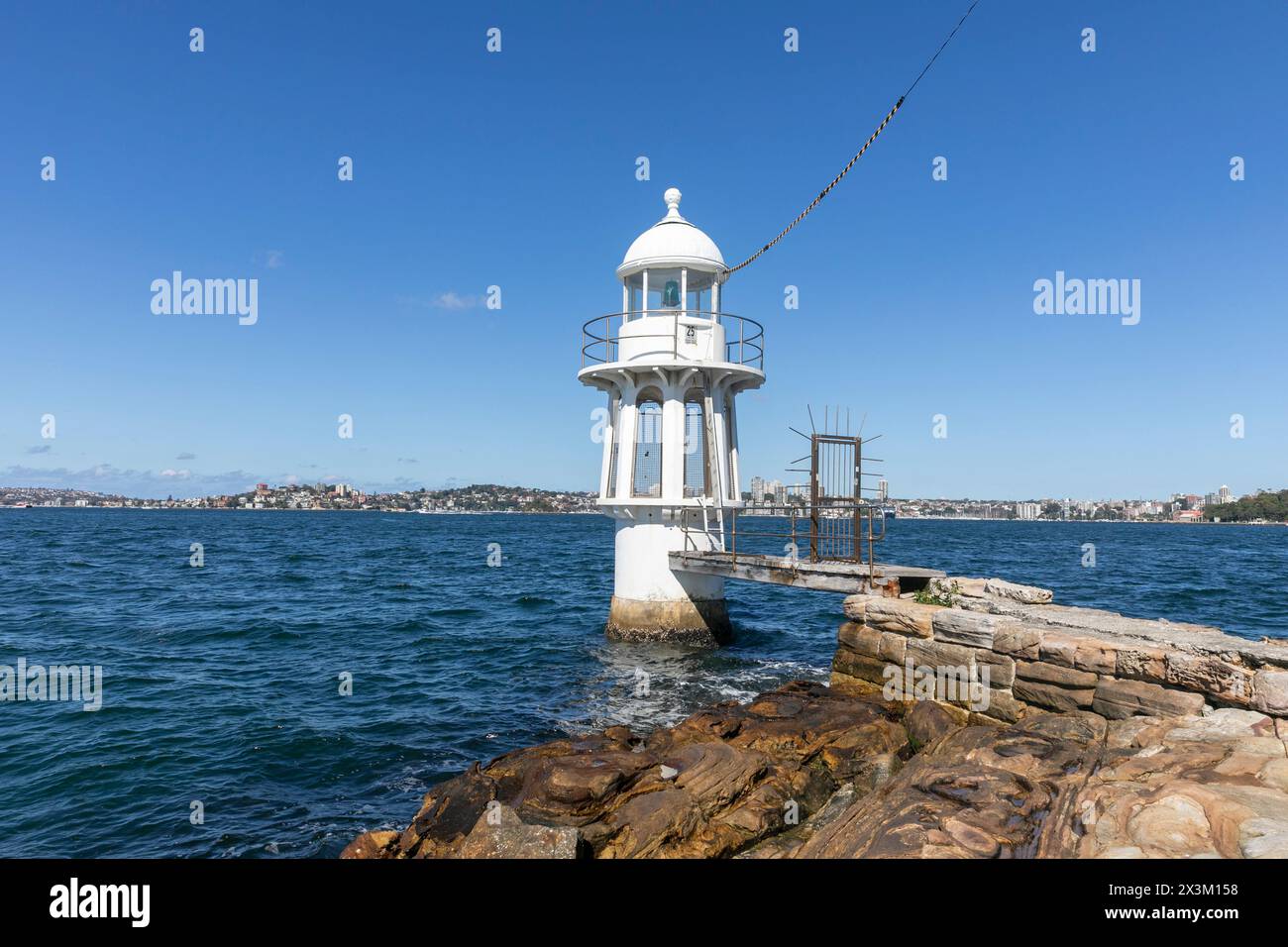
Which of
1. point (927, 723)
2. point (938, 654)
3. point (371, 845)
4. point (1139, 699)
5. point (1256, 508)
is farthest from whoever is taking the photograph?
point (1256, 508)

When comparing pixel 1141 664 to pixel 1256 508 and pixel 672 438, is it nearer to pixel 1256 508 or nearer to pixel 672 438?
pixel 672 438

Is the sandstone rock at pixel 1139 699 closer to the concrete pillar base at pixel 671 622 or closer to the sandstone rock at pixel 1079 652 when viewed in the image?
the sandstone rock at pixel 1079 652

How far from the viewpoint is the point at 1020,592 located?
14273mm

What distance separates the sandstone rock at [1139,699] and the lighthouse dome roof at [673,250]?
52.8ft

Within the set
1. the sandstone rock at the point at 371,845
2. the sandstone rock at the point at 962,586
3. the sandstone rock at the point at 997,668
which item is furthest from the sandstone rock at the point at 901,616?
the sandstone rock at the point at 371,845

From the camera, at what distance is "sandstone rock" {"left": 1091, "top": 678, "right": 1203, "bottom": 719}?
29.4ft

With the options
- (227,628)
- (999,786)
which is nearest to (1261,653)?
(999,786)

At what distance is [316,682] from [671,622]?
9.84m

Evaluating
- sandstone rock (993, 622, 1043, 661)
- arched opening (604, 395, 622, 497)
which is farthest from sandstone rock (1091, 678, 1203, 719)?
arched opening (604, 395, 622, 497)

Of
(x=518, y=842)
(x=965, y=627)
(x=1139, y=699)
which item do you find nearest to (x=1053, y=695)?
(x=1139, y=699)

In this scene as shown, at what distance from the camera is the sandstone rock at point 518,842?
7.47 meters

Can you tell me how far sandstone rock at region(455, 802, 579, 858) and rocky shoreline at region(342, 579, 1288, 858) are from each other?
22mm

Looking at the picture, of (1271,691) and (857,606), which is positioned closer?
(1271,691)
